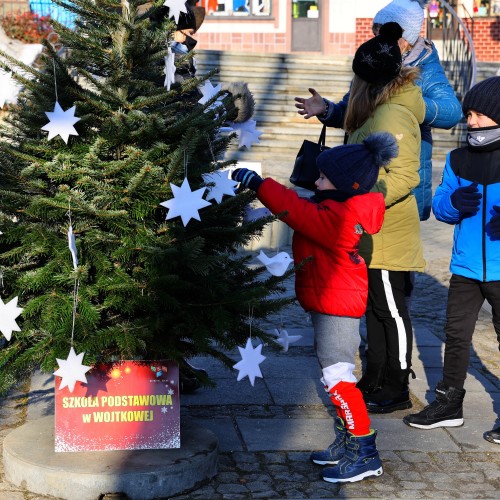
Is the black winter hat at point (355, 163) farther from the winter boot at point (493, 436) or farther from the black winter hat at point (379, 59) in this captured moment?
the winter boot at point (493, 436)

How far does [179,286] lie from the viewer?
402 centimetres

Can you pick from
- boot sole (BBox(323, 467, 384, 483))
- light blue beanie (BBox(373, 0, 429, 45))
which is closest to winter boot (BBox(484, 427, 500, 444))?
boot sole (BBox(323, 467, 384, 483))

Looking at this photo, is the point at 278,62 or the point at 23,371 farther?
the point at 278,62

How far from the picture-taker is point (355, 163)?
173 inches

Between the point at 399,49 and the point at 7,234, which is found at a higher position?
the point at 399,49

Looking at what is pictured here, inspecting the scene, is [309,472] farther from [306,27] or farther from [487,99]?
[306,27]

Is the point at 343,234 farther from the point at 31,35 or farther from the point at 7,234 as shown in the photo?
the point at 31,35

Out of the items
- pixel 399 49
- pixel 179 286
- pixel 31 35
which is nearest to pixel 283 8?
pixel 31 35

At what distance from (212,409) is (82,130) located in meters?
1.91

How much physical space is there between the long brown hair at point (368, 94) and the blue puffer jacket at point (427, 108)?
21cm

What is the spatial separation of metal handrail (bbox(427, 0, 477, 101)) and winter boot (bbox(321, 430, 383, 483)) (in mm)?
14010

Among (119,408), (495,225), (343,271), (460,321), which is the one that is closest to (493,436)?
(460,321)

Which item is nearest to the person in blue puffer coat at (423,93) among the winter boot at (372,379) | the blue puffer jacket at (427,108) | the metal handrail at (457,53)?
the blue puffer jacket at (427,108)

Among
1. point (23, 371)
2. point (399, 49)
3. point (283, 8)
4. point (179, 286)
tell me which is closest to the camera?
point (179, 286)
